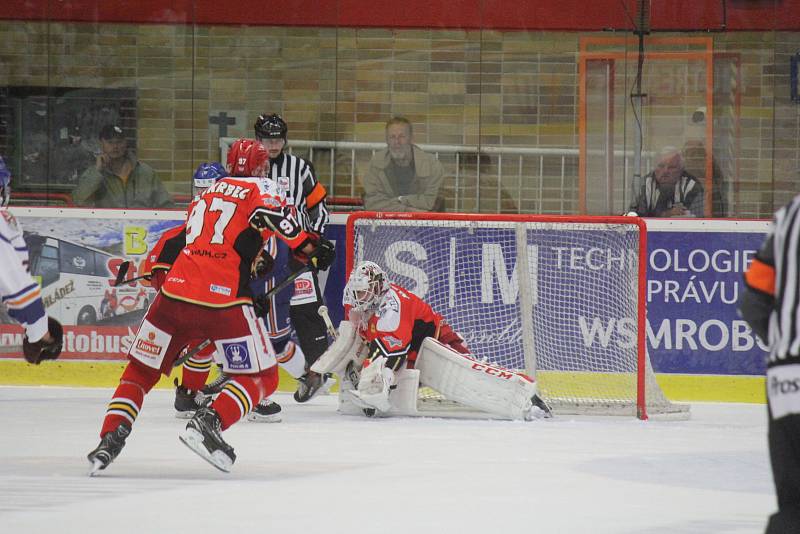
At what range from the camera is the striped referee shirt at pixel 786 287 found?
2.91 metres

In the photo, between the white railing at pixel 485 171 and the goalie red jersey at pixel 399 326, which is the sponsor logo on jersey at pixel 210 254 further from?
the white railing at pixel 485 171

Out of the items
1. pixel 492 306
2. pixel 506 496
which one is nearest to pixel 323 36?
pixel 492 306

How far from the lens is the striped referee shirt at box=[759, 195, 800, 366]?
2.91 meters

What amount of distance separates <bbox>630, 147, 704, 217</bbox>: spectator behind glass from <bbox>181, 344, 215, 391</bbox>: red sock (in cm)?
273

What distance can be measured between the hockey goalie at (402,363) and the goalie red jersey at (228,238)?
1.58 metres

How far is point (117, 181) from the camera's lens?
834 cm

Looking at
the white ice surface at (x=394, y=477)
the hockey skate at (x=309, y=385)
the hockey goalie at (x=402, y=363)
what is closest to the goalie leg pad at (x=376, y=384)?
the hockey goalie at (x=402, y=363)

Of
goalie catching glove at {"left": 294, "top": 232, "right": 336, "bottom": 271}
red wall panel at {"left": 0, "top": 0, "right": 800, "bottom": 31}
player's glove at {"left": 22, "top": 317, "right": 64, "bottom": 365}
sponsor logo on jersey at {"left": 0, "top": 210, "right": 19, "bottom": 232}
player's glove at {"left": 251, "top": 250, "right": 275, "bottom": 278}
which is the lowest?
player's glove at {"left": 22, "top": 317, "right": 64, "bottom": 365}

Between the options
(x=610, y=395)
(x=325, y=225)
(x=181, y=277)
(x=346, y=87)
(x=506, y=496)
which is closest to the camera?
(x=506, y=496)

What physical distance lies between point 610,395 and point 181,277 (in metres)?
2.93

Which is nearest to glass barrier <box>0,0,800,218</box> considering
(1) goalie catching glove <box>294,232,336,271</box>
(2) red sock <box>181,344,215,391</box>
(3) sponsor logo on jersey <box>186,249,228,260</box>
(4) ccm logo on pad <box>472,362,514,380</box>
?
(4) ccm logo on pad <box>472,362,514,380</box>

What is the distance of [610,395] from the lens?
7.31 m

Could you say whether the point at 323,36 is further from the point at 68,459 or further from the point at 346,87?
the point at 68,459

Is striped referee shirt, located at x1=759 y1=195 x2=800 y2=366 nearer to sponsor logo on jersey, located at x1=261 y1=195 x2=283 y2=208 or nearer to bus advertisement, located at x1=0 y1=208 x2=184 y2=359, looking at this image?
sponsor logo on jersey, located at x1=261 y1=195 x2=283 y2=208
